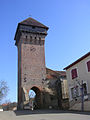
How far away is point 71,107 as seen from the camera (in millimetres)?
21906

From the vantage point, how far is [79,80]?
2130 centimetres

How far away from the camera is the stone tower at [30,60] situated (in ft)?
103

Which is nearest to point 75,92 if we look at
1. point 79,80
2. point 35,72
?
point 79,80

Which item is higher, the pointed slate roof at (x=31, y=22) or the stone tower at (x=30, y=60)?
the pointed slate roof at (x=31, y=22)

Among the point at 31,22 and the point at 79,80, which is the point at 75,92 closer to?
the point at 79,80

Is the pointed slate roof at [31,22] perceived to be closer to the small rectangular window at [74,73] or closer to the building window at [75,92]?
the small rectangular window at [74,73]

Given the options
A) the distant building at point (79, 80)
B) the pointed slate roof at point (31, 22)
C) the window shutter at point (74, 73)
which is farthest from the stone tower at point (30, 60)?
the window shutter at point (74, 73)

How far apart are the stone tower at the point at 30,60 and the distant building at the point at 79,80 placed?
10.4 metres

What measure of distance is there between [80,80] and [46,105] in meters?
12.3

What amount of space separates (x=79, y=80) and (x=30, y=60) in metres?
14.8

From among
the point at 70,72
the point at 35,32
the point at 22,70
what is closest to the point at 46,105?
the point at 22,70

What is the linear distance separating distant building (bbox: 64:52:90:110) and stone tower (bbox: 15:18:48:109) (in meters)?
10.4

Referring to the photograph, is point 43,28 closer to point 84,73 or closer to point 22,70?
point 22,70

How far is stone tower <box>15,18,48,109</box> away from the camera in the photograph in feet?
103
